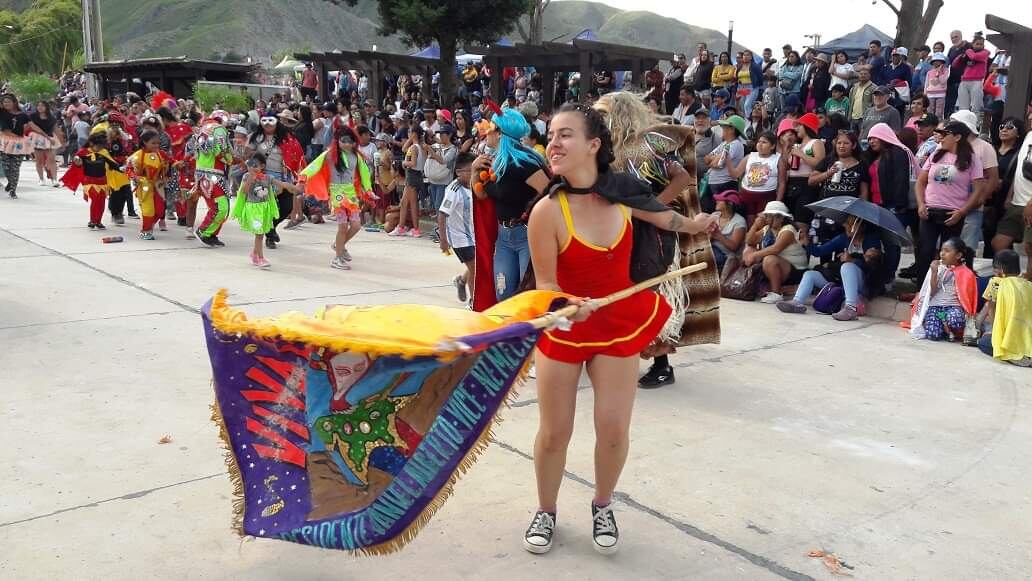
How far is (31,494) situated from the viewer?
3.61 meters

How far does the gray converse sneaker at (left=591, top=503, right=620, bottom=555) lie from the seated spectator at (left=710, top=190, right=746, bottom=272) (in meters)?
5.78

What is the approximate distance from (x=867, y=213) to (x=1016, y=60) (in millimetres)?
4270

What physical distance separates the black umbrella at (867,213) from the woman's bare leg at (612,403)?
508 cm

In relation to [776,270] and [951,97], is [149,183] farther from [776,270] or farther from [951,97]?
[951,97]

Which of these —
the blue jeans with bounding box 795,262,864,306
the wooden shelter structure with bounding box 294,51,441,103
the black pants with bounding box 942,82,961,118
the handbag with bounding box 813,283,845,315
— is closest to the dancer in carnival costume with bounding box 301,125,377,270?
the blue jeans with bounding box 795,262,864,306

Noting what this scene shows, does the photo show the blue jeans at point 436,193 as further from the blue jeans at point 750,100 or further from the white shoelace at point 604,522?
the white shoelace at point 604,522

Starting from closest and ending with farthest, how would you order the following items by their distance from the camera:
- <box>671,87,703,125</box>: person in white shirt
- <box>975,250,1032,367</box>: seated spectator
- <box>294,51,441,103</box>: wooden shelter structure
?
<box>975,250,1032,367</box>: seated spectator < <box>671,87,703,125</box>: person in white shirt < <box>294,51,441,103</box>: wooden shelter structure

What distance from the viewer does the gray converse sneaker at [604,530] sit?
3215 millimetres

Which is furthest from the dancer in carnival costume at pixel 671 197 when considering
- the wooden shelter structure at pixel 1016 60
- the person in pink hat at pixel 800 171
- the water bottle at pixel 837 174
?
the wooden shelter structure at pixel 1016 60

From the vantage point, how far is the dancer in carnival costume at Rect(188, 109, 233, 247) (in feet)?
34.7

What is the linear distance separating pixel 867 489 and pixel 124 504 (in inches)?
127

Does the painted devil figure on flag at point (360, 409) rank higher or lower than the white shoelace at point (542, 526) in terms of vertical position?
higher

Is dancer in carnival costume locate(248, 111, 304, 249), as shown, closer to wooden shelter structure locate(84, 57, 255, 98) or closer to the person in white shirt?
the person in white shirt

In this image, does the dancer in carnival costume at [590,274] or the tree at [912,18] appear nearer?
the dancer in carnival costume at [590,274]
